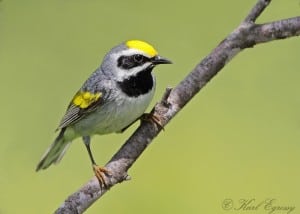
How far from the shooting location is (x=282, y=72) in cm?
445

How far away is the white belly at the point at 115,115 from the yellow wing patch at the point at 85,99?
0.17 feet

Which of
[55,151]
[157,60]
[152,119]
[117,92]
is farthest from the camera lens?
[55,151]

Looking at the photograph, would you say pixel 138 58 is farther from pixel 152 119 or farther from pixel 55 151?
pixel 55 151

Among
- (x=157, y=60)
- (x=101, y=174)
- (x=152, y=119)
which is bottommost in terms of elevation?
(x=101, y=174)

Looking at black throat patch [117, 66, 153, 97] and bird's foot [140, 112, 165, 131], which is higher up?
black throat patch [117, 66, 153, 97]

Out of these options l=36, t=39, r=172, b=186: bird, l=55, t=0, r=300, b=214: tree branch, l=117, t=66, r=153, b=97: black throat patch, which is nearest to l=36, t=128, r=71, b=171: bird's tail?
l=36, t=39, r=172, b=186: bird

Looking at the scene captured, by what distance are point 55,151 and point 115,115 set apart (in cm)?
60

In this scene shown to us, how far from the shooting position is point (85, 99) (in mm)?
3145

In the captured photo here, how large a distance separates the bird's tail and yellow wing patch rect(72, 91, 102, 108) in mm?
306

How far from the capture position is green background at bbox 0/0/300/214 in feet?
12.9

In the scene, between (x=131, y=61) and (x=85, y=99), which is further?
(x=85, y=99)

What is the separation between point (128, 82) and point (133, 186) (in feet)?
3.65

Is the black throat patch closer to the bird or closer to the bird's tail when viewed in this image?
the bird

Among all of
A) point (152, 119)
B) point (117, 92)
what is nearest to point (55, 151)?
point (117, 92)
